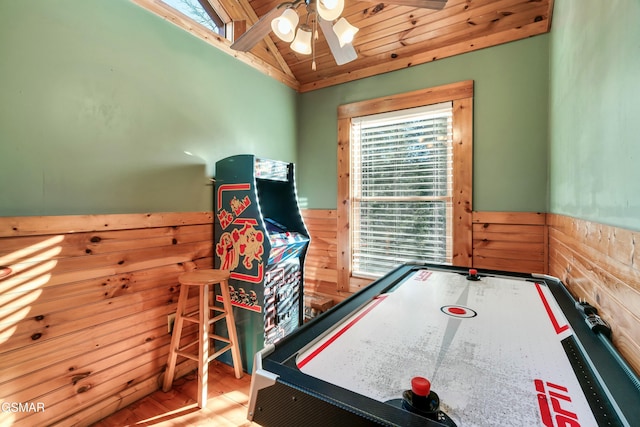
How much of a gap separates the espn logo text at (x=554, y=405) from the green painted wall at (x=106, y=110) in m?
2.20

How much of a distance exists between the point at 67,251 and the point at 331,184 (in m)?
2.34

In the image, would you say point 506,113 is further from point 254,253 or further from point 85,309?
point 85,309

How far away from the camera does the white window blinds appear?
8.78ft

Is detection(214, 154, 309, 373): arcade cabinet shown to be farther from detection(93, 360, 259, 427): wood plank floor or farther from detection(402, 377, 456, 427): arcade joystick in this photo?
detection(402, 377, 456, 427): arcade joystick

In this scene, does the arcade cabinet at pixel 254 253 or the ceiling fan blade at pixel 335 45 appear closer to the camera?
the ceiling fan blade at pixel 335 45

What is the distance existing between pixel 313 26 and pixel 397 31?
4.52 feet

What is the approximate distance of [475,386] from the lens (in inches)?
26.8

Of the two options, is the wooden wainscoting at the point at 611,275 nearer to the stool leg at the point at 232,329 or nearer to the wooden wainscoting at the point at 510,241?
the wooden wainscoting at the point at 510,241

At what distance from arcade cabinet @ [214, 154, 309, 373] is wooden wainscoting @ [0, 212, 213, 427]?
373 mm

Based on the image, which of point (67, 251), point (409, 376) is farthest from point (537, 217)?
point (67, 251)

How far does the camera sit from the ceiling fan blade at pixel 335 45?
5.43 ft

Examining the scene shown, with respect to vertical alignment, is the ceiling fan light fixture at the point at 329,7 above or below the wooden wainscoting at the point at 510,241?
above

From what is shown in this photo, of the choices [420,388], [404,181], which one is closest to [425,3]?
[420,388]

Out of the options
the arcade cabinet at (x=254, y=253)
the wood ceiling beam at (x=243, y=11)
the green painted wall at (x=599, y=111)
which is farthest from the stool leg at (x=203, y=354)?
the wood ceiling beam at (x=243, y=11)
